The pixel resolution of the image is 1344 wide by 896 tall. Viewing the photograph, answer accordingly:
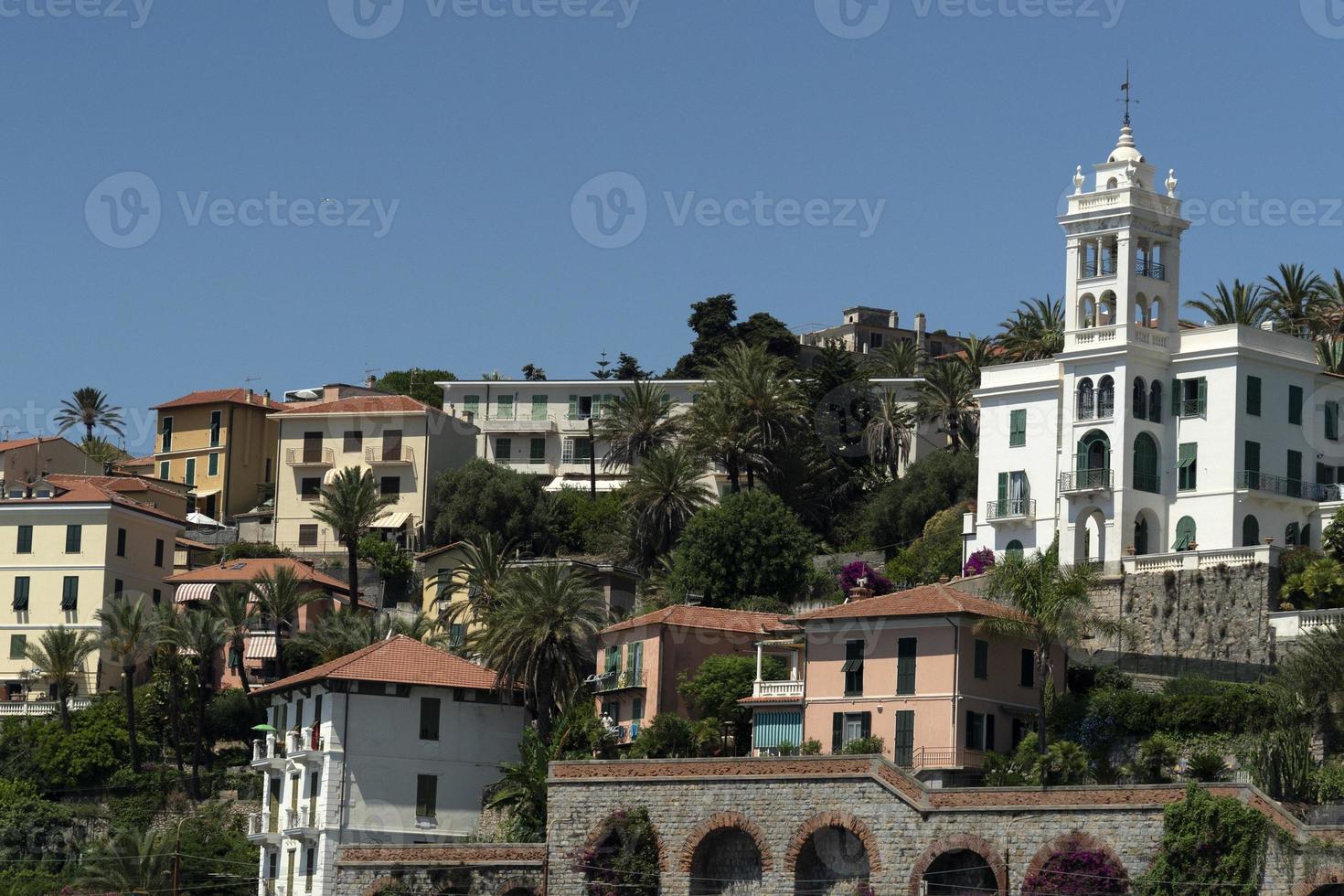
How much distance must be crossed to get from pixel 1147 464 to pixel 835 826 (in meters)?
26.2

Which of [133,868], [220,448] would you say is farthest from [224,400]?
[133,868]

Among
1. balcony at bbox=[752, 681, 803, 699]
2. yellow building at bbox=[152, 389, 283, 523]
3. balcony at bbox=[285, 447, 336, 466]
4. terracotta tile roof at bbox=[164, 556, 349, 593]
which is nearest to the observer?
balcony at bbox=[752, 681, 803, 699]

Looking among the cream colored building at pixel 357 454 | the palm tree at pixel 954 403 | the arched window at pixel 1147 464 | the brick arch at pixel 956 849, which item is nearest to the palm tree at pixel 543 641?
the brick arch at pixel 956 849

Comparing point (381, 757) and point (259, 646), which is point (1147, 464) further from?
point (259, 646)

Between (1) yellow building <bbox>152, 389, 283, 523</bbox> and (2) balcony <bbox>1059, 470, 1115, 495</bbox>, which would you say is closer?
(2) balcony <bbox>1059, 470, 1115, 495</bbox>

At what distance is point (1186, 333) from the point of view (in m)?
86.1

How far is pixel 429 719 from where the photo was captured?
78.9 m

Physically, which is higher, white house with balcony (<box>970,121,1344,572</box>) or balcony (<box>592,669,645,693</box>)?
white house with balcony (<box>970,121,1344,572</box>)

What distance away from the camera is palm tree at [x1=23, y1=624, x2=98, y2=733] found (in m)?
97.7

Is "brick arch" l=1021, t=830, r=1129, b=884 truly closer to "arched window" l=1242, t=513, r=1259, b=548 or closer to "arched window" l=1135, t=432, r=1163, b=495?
"arched window" l=1242, t=513, r=1259, b=548

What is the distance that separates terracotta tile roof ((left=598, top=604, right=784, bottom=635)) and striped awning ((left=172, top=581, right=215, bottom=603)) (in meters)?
28.6

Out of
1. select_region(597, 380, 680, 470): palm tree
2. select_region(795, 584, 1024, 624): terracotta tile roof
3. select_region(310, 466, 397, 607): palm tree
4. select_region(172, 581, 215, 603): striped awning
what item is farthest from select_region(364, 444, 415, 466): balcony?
select_region(795, 584, 1024, 624): terracotta tile roof

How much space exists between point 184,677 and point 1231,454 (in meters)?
41.3

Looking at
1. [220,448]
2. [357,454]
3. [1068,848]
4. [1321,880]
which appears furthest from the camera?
[220,448]
